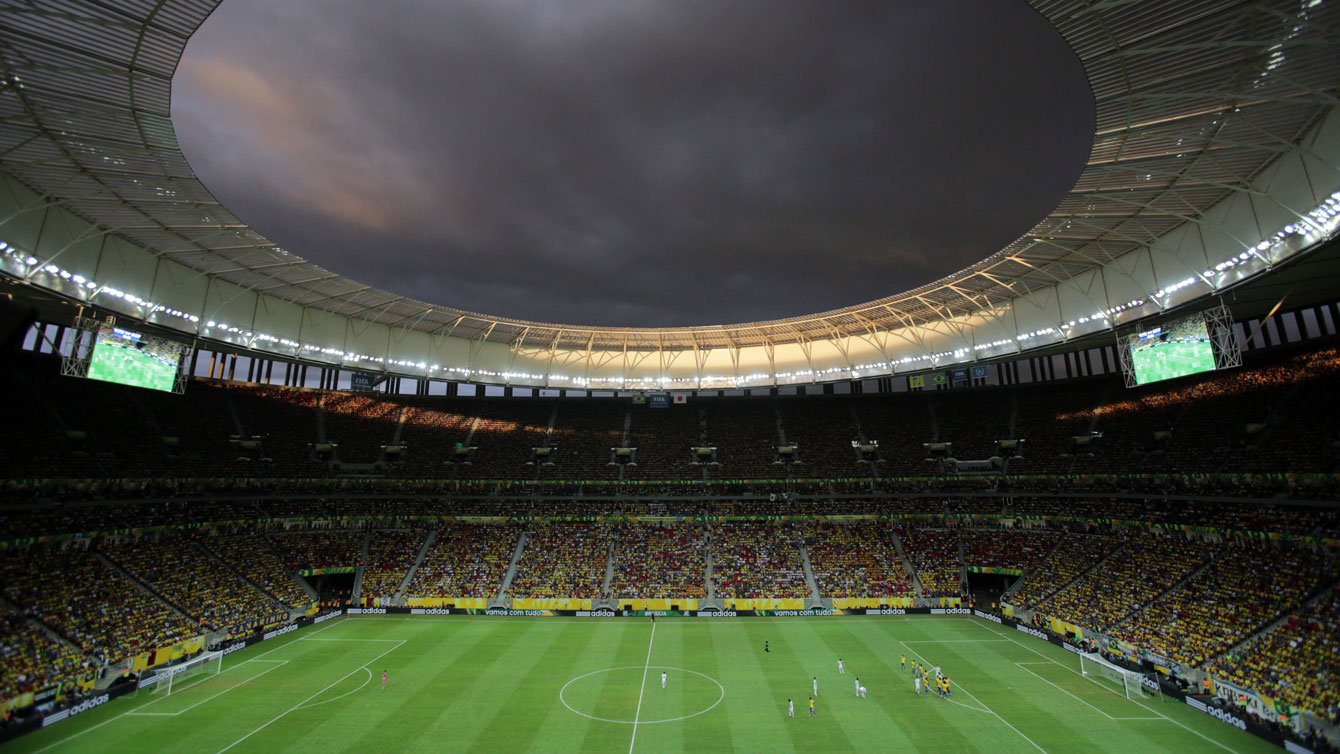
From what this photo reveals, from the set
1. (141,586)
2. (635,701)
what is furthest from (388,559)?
(635,701)

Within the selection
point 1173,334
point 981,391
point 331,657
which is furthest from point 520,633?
point 981,391

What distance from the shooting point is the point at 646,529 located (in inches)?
1928

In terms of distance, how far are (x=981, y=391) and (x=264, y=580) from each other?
57718 mm

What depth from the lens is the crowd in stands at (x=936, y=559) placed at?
41250 mm

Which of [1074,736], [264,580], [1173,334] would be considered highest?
[1173,334]

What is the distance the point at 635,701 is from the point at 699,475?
95.1ft

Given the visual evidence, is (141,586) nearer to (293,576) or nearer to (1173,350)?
(293,576)

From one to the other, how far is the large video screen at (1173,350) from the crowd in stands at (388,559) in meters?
45.7

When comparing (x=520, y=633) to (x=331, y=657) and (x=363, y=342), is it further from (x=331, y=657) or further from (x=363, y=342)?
(x=363, y=342)

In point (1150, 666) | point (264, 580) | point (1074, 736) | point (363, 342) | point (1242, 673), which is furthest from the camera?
point (363, 342)

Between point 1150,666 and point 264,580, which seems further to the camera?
point 264,580

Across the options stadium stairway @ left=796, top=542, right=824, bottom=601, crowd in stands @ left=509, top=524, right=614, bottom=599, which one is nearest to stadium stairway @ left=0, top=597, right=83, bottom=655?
crowd in stands @ left=509, top=524, right=614, bottom=599

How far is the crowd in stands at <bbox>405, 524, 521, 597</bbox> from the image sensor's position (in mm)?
41781

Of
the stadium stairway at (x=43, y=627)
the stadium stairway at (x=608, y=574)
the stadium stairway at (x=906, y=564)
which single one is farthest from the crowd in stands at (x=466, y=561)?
the stadium stairway at (x=906, y=564)
